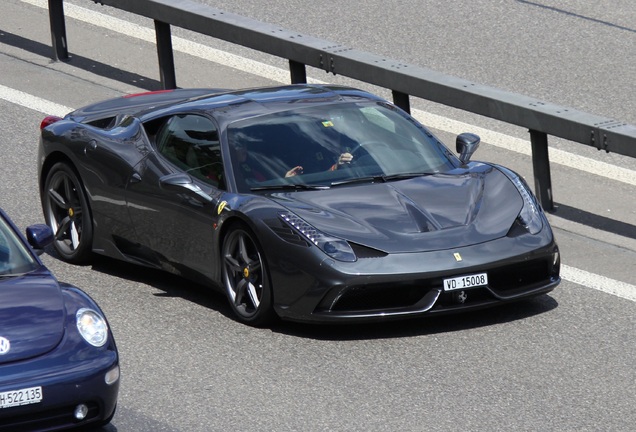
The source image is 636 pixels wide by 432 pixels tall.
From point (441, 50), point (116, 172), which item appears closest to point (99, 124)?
point (116, 172)

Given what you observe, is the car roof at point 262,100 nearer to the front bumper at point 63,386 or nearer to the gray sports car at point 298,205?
the gray sports car at point 298,205

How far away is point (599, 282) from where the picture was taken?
34.0 ft

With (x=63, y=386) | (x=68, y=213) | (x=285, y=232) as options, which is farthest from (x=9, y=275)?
(x=68, y=213)

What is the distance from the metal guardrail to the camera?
11.6m

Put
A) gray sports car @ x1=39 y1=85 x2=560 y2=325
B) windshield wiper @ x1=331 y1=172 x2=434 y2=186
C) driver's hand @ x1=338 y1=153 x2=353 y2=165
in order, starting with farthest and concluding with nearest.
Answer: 1. driver's hand @ x1=338 y1=153 x2=353 y2=165
2. windshield wiper @ x1=331 y1=172 x2=434 y2=186
3. gray sports car @ x1=39 y1=85 x2=560 y2=325

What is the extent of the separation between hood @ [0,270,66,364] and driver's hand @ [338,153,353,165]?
9.04 feet

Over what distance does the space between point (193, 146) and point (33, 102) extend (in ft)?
16.0

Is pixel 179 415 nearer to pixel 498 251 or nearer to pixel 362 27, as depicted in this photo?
pixel 498 251

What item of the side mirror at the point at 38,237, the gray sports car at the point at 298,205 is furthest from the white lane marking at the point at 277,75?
the side mirror at the point at 38,237

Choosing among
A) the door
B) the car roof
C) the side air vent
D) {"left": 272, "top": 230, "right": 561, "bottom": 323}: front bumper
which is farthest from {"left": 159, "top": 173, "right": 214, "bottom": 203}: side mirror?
{"left": 272, "top": 230, "right": 561, "bottom": 323}: front bumper

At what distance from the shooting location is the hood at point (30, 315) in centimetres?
702

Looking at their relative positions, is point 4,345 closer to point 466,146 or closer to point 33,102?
point 466,146

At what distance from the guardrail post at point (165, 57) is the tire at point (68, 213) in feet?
12.2

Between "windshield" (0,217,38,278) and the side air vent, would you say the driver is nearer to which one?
the side air vent
